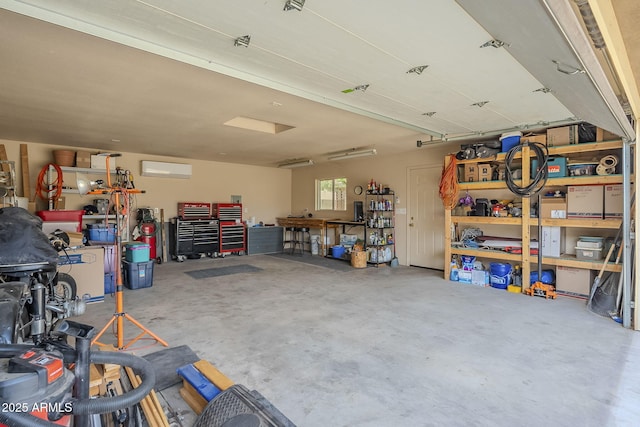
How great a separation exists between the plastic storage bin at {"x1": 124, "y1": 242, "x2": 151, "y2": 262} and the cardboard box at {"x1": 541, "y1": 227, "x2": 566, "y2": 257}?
6.22 meters

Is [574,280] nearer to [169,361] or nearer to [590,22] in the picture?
[590,22]

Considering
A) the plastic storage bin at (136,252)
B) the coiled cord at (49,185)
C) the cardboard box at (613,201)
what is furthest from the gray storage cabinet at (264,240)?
the cardboard box at (613,201)

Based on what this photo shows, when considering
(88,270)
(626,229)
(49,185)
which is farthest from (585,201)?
(49,185)

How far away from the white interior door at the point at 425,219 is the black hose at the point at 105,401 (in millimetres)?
6011

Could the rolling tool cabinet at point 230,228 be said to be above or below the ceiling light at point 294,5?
below

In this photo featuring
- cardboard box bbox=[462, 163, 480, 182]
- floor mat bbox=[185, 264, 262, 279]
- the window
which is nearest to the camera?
cardboard box bbox=[462, 163, 480, 182]

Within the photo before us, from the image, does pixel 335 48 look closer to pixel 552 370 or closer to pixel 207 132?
pixel 552 370

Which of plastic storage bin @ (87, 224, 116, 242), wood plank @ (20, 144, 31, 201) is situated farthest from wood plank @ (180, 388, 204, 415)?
wood plank @ (20, 144, 31, 201)

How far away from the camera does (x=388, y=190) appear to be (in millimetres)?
7016

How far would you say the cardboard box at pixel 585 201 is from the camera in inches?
166

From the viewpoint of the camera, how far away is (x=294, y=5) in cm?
180

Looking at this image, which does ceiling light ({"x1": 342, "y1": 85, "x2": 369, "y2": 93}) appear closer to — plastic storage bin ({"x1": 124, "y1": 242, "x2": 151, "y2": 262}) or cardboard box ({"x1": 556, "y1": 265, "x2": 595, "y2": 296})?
cardboard box ({"x1": 556, "y1": 265, "x2": 595, "y2": 296})

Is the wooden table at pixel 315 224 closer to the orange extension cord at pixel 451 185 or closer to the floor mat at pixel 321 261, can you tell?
the floor mat at pixel 321 261

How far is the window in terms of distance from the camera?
8.39 m
